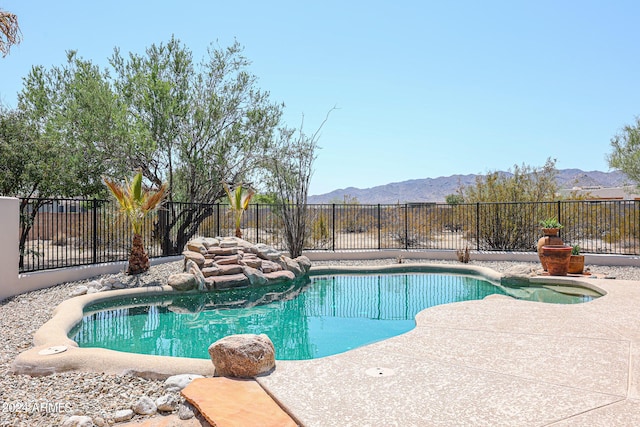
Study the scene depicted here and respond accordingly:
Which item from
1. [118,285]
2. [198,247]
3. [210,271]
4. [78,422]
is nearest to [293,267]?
[210,271]

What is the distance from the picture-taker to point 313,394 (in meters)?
3.43

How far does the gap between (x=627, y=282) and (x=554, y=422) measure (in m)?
8.06

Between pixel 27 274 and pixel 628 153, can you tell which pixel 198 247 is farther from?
pixel 628 153

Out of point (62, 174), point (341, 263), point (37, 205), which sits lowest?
point (341, 263)

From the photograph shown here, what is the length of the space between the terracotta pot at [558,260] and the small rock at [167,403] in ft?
33.1

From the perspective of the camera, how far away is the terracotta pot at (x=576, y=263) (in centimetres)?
1071

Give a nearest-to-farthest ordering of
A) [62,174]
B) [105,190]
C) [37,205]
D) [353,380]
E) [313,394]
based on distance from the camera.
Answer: [313,394]
[353,380]
[37,205]
[62,174]
[105,190]

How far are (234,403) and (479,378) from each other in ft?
7.24

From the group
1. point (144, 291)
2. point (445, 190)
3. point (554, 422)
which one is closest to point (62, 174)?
point (144, 291)

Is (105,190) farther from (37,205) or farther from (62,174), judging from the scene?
(37,205)

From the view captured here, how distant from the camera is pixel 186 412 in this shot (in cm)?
323

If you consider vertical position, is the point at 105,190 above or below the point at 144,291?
above

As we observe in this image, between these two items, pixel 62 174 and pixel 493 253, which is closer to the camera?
pixel 62 174

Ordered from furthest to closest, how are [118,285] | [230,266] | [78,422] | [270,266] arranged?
[270,266] → [230,266] → [118,285] → [78,422]
